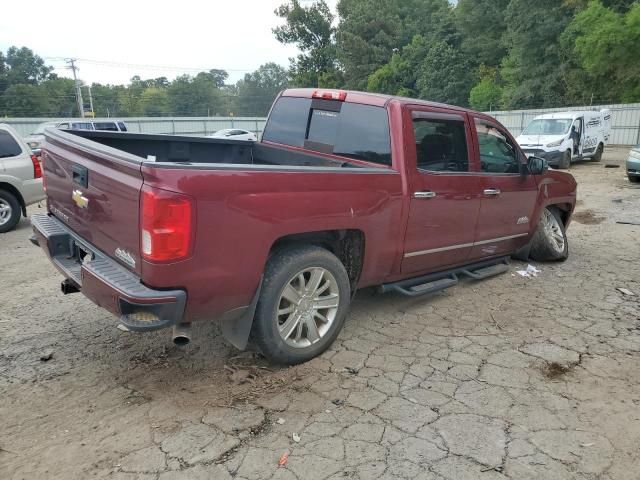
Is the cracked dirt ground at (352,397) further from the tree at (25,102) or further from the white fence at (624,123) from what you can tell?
the tree at (25,102)

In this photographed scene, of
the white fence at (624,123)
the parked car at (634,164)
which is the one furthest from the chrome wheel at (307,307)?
the white fence at (624,123)

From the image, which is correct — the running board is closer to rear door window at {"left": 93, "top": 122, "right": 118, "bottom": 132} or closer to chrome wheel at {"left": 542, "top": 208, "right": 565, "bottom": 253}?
chrome wheel at {"left": 542, "top": 208, "right": 565, "bottom": 253}

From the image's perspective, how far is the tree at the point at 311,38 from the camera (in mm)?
65312

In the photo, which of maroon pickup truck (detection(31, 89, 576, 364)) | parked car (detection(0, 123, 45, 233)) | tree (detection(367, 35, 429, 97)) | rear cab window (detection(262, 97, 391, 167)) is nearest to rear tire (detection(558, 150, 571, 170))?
maroon pickup truck (detection(31, 89, 576, 364))

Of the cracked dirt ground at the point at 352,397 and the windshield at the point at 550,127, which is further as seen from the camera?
the windshield at the point at 550,127

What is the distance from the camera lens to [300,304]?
3.51 meters

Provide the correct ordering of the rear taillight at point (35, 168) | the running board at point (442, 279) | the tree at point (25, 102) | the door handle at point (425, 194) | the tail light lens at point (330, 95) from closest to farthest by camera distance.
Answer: the door handle at point (425, 194) → the running board at point (442, 279) → the tail light lens at point (330, 95) → the rear taillight at point (35, 168) → the tree at point (25, 102)

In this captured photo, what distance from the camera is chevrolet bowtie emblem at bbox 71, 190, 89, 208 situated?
3.29m

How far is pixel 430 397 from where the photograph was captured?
3242 mm

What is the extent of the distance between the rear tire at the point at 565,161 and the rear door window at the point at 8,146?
1599 cm

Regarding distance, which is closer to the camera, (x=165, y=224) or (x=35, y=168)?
(x=165, y=224)

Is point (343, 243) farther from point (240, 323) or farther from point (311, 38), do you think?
point (311, 38)

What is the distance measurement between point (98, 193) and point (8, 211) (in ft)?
20.5

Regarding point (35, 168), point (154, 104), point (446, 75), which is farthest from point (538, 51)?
point (154, 104)
